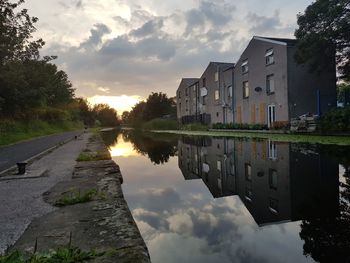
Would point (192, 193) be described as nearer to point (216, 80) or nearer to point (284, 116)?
point (284, 116)

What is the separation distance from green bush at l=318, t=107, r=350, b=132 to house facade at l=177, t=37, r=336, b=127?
496cm

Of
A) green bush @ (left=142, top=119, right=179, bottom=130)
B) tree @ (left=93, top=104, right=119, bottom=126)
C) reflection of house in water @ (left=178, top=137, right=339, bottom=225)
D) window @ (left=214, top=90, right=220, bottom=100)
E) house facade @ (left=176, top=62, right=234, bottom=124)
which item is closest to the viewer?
reflection of house in water @ (left=178, top=137, right=339, bottom=225)

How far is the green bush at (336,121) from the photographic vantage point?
18402mm

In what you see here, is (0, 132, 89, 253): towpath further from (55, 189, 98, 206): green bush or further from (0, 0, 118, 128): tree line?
(0, 0, 118, 128): tree line

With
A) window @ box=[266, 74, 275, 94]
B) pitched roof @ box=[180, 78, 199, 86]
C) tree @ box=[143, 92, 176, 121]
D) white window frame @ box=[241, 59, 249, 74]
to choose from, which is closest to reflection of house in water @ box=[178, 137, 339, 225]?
Answer: window @ box=[266, 74, 275, 94]

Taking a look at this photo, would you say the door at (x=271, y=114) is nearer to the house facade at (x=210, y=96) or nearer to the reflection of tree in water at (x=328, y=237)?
the house facade at (x=210, y=96)

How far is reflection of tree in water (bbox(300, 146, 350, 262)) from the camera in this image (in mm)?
3199

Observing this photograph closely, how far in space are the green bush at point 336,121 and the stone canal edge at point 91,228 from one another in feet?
53.9

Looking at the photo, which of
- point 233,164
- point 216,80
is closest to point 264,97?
point 216,80

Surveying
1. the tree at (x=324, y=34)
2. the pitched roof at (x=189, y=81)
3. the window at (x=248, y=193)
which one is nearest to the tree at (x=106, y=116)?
the pitched roof at (x=189, y=81)

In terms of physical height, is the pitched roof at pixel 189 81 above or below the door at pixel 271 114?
above

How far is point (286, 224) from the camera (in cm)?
427

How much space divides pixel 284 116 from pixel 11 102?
852 inches

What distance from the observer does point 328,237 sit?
11.9ft
